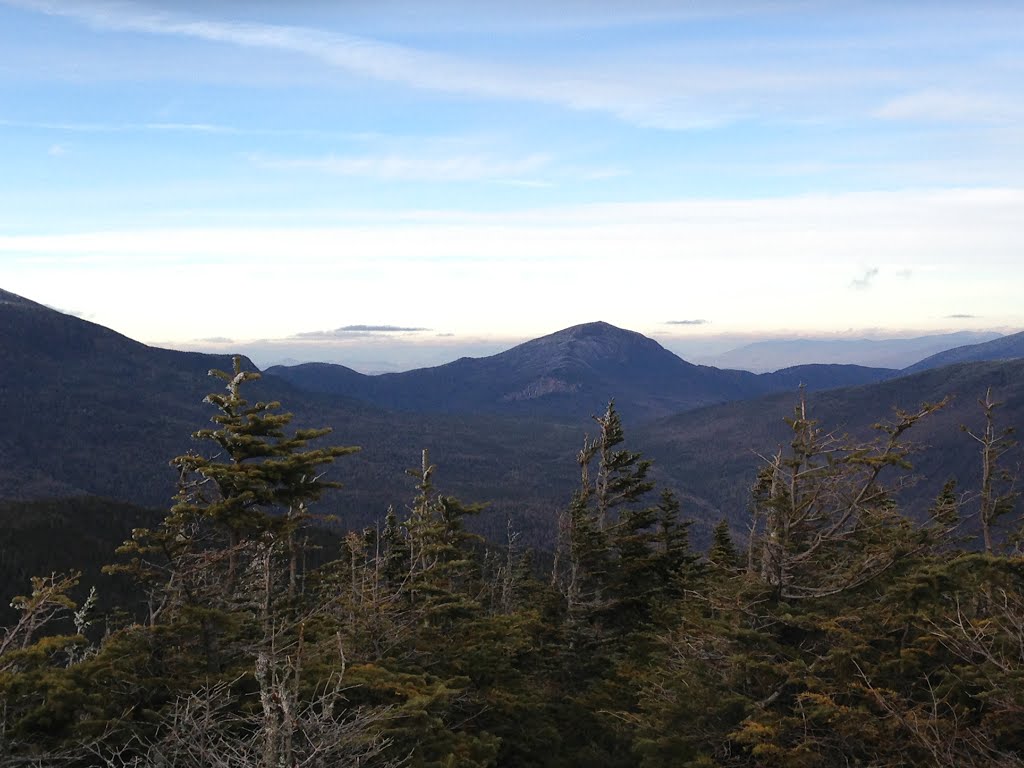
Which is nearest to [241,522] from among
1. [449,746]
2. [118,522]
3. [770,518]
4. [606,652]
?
[449,746]

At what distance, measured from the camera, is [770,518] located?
1872 cm

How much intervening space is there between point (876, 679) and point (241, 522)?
1483 centimetres

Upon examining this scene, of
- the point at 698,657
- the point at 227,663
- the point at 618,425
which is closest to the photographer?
the point at 227,663

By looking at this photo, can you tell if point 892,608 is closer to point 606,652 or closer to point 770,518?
point 770,518

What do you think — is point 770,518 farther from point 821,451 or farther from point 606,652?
point 606,652

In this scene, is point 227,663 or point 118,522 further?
point 118,522

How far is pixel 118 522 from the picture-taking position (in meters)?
155

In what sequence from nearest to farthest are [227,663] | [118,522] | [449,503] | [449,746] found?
[449,746] < [227,663] < [449,503] < [118,522]

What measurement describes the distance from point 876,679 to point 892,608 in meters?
1.71

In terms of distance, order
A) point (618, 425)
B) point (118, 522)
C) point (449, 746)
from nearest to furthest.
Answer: point (449, 746) < point (618, 425) < point (118, 522)

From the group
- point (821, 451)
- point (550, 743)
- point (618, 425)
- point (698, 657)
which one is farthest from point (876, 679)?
point (618, 425)

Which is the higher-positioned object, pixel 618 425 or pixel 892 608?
pixel 618 425

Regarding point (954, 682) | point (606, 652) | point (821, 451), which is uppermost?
point (821, 451)

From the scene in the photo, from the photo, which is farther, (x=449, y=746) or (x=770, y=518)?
(x=770, y=518)
